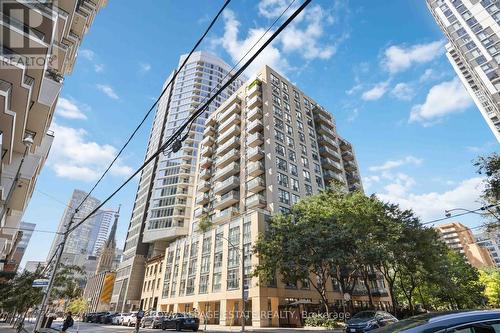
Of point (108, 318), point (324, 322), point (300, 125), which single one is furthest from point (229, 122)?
point (324, 322)

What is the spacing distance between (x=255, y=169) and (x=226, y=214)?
30.4ft

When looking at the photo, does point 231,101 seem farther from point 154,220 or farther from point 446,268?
point 446,268

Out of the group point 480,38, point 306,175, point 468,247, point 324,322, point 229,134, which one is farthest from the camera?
point 468,247

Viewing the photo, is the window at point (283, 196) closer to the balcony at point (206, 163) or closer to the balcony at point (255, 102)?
the balcony at point (255, 102)

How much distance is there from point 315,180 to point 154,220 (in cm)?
3916

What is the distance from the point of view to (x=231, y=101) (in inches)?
2346

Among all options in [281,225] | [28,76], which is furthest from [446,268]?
[28,76]

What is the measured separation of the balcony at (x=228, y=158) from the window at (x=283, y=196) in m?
12.1

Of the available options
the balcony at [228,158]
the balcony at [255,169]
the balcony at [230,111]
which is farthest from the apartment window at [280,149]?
the balcony at [230,111]

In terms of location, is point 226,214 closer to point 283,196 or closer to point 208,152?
point 283,196

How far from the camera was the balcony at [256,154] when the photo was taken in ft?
151

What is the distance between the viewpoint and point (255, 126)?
49375mm

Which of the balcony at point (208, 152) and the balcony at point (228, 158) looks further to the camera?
the balcony at point (208, 152)

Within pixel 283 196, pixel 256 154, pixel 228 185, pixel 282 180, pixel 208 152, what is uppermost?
pixel 208 152
